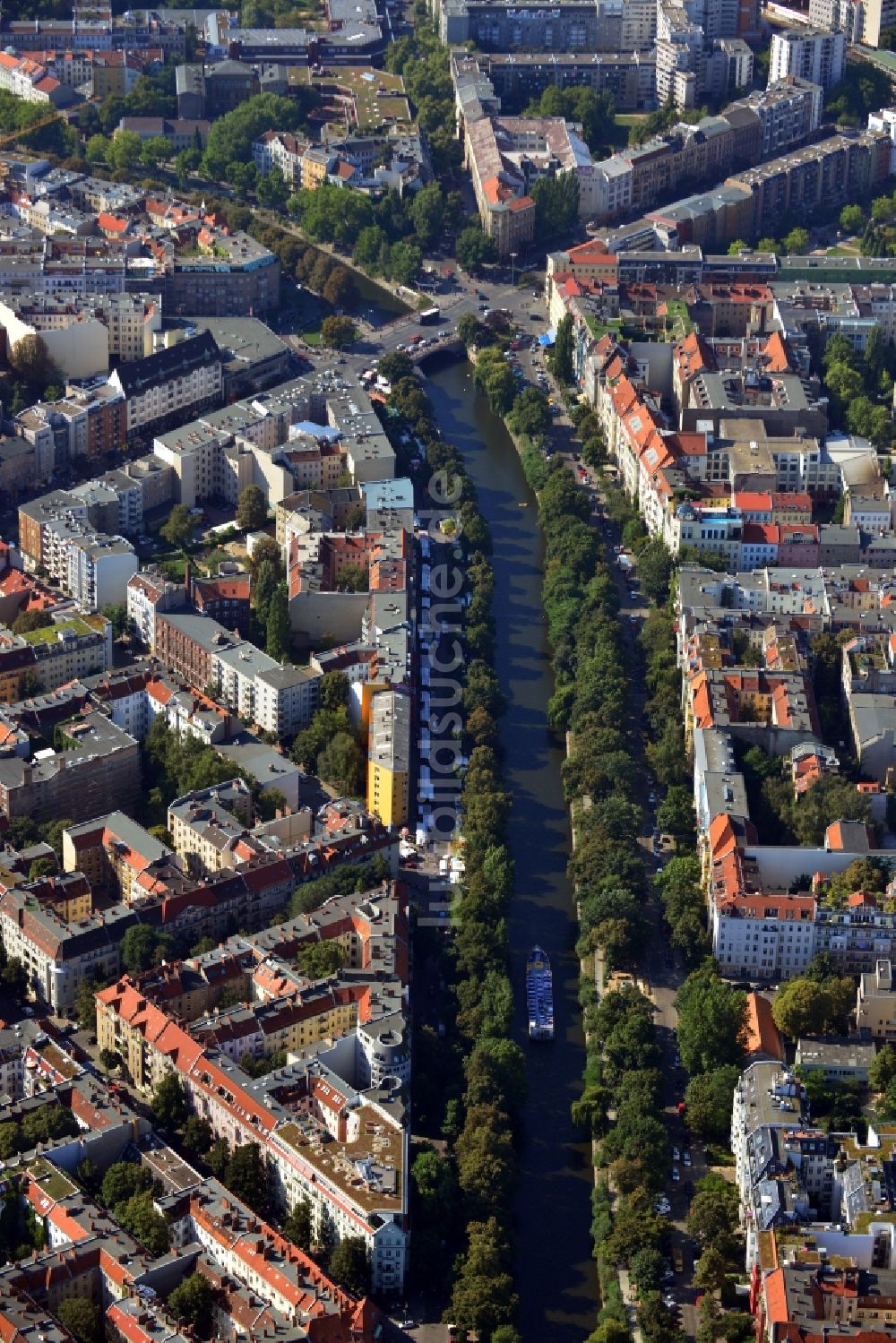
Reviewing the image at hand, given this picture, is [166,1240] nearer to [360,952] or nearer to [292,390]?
[360,952]

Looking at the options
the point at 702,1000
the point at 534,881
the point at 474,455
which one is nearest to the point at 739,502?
the point at 474,455

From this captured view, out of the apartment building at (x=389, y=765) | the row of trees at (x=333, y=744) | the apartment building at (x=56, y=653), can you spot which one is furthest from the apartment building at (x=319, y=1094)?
the apartment building at (x=56, y=653)

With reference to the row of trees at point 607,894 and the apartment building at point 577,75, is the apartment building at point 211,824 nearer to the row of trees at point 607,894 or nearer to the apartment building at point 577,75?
the row of trees at point 607,894

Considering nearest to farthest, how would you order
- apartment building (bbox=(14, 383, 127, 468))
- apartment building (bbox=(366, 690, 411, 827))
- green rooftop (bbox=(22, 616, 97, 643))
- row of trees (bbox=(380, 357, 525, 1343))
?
row of trees (bbox=(380, 357, 525, 1343)) → apartment building (bbox=(366, 690, 411, 827)) → green rooftop (bbox=(22, 616, 97, 643)) → apartment building (bbox=(14, 383, 127, 468))

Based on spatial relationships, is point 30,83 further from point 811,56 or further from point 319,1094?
point 319,1094

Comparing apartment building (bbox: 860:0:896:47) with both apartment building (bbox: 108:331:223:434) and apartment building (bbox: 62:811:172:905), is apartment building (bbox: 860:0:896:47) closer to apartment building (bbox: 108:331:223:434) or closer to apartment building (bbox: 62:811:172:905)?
apartment building (bbox: 108:331:223:434)

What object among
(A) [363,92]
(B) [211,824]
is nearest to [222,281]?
(A) [363,92]

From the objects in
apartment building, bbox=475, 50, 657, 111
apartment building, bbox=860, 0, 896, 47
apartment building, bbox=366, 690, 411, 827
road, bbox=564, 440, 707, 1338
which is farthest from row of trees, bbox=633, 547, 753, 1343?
apartment building, bbox=860, 0, 896, 47
